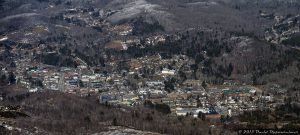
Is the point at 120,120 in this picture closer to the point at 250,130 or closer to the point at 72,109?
the point at 72,109

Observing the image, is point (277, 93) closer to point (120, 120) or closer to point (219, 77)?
point (219, 77)

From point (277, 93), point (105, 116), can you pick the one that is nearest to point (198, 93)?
point (277, 93)

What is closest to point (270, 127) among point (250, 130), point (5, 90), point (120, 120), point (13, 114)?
point (250, 130)

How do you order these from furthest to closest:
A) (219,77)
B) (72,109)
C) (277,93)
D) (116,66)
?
(116,66) < (219,77) < (277,93) < (72,109)

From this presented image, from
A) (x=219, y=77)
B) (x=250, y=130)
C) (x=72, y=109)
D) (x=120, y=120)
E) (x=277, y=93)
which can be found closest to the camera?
(x=250, y=130)

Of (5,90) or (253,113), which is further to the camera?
(5,90)

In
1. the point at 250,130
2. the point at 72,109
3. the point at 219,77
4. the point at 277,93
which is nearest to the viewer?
the point at 250,130

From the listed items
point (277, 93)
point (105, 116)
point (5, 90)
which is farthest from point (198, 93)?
point (5, 90)

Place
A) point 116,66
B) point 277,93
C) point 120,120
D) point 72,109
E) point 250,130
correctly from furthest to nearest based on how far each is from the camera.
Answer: point 116,66 → point 277,93 → point 72,109 → point 120,120 → point 250,130

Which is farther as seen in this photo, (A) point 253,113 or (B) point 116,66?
(B) point 116,66
